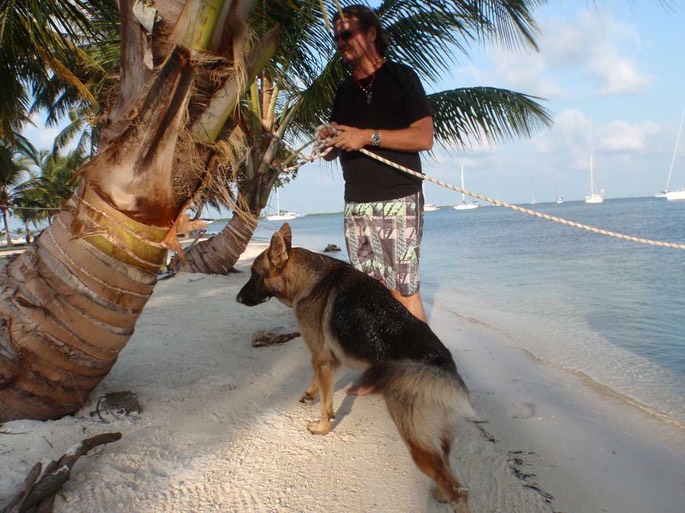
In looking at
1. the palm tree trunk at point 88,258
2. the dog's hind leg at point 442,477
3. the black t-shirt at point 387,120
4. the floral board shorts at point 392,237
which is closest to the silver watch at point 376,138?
the black t-shirt at point 387,120

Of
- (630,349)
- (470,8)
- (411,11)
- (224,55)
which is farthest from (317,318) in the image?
(411,11)

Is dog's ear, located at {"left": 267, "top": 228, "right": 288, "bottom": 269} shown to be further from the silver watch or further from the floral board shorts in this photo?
the silver watch

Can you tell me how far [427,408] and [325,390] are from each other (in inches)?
36.6

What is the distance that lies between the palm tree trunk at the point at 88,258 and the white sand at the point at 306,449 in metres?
0.32

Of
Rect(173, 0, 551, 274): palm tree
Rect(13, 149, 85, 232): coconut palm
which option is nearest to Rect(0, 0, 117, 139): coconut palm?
Rect(173, 0, 551, 274): palm tree

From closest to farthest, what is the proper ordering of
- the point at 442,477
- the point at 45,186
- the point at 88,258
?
the point at 442,477, the point at 88,258, the point at 45,186

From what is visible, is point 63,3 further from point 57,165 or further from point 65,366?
point 57,165

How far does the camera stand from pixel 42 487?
1705 millimetres

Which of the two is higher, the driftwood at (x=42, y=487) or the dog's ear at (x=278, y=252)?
the dog's ear at (x=278, y=252)

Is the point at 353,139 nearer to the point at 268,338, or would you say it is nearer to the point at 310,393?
the point at 310,393

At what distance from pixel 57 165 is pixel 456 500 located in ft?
148

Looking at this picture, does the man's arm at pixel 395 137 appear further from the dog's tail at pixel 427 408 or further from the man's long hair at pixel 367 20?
the dog's tail at pixel 427 408

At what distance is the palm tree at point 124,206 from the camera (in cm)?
217

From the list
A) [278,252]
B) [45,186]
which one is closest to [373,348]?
[278,252]
